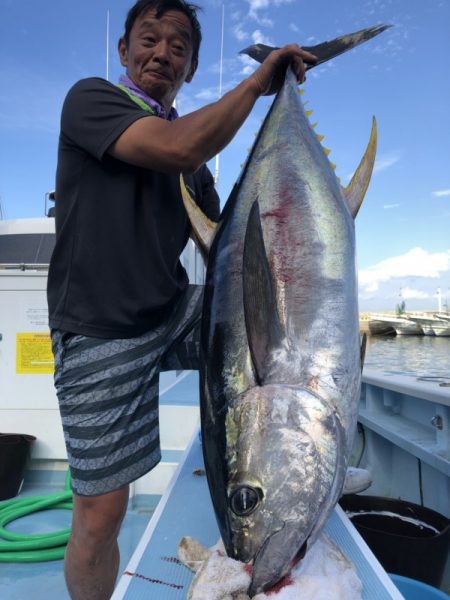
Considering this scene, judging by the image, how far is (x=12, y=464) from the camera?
3.14 meters

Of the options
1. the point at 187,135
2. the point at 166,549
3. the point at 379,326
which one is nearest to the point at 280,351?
the point at 187,135

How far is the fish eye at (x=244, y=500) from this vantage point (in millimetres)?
1101

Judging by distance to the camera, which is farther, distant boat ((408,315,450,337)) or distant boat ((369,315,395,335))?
distant boat ((369,315,395,335))

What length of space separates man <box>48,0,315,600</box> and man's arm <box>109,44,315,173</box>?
66 mm

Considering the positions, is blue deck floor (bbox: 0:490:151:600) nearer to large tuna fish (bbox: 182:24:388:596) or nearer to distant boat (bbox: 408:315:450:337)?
large tuna fish (bbox: 182:24:388:596)

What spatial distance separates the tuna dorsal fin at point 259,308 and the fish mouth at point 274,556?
35 cm

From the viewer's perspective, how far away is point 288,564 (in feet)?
3.56

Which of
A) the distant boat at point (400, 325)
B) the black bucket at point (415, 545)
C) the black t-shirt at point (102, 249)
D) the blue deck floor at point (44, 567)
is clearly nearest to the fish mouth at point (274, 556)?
the black t-shirt at point (102, 249)

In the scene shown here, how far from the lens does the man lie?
1518mm

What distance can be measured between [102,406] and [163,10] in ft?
4.63

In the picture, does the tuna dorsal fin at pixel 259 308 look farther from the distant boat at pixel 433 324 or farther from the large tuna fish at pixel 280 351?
the distant boat at pixel 433 324

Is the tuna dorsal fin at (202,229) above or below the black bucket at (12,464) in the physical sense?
above

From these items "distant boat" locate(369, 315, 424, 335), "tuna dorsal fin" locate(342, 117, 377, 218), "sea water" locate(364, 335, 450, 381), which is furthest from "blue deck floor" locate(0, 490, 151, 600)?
"distant boat" locate(369, 315, 424, 335)

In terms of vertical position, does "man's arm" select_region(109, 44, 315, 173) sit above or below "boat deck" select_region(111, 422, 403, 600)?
above
